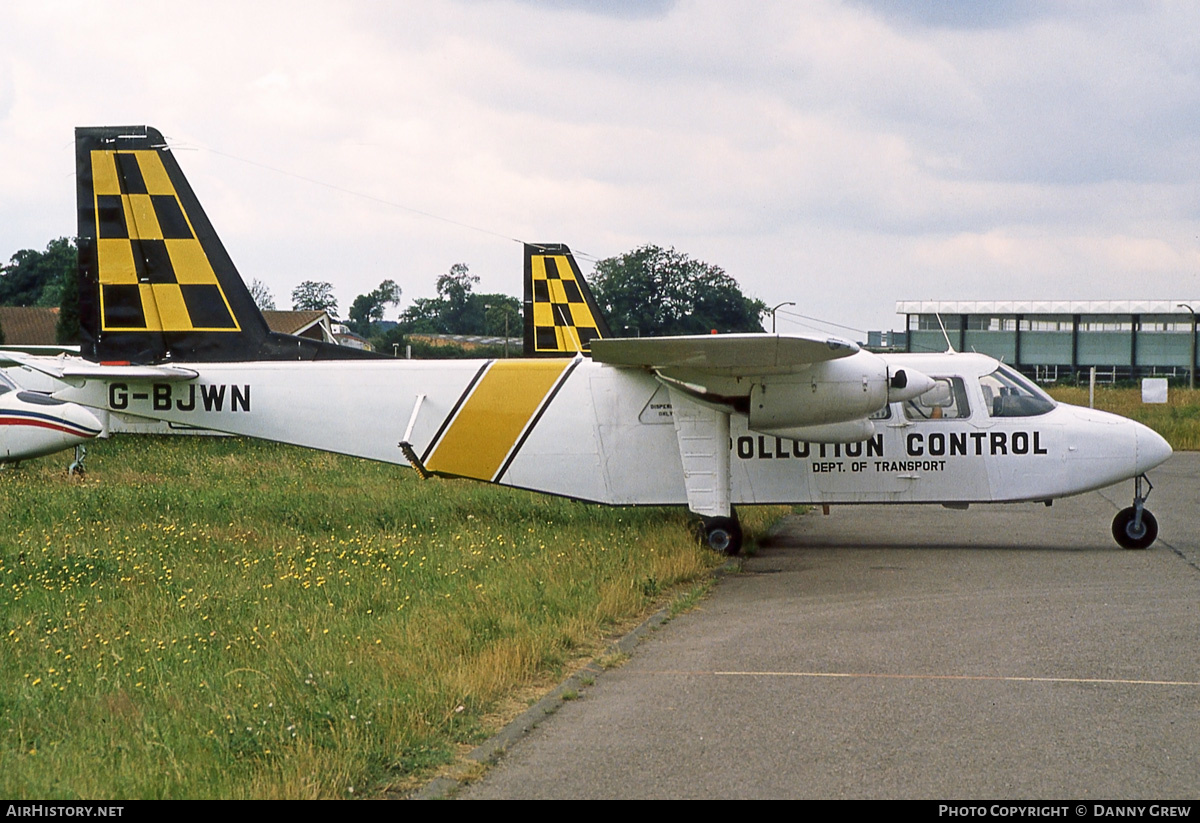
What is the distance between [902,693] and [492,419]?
7.59 meters

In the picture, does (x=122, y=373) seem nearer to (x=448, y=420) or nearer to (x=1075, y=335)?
(x=448, y=420)

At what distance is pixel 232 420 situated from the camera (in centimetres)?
1401

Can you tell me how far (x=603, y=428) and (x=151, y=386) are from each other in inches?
210

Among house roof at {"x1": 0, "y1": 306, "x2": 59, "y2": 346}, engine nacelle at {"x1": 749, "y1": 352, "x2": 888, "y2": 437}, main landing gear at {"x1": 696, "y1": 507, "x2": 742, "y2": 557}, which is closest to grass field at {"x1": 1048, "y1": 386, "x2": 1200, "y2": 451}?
engine nacelle at {"x1": 749, "y1": 352, "x2": 888, "y2": 437}

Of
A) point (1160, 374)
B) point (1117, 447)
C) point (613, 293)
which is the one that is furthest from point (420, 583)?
point (1160, 374)

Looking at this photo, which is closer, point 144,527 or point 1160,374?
point 144,527

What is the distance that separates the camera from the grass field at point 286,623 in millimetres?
5684

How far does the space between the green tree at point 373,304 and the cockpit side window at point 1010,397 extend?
333 ft

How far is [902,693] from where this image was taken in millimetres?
7012

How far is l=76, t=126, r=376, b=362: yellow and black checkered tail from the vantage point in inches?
557

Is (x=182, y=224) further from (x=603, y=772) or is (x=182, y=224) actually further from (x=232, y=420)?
Result: (x=603, y=772)

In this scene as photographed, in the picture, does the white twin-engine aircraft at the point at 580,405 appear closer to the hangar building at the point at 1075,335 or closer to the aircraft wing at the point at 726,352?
the aircraft wing at the point at 726,352

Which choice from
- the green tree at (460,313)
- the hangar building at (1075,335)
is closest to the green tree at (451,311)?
the green tree at (460,313)

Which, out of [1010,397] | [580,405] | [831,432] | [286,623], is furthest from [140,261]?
[1010,397]
